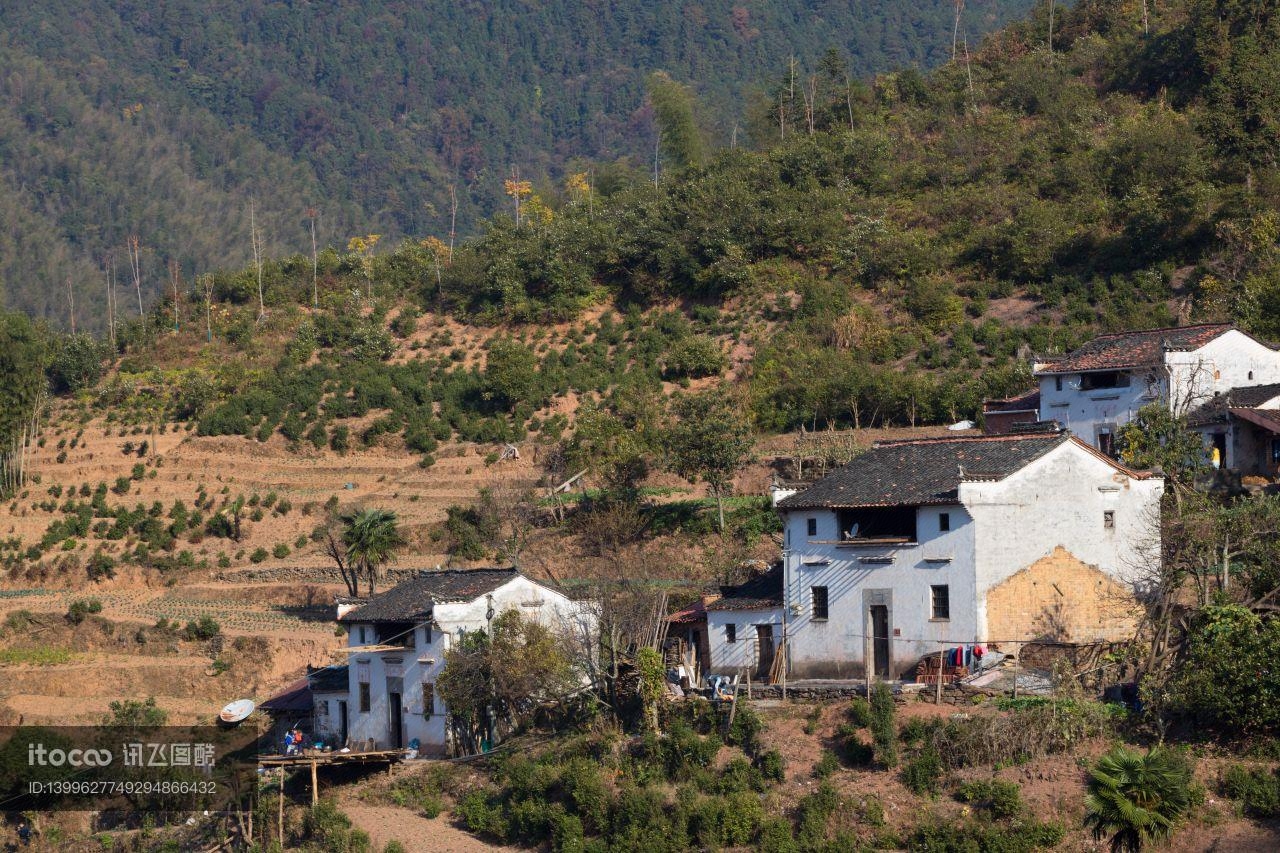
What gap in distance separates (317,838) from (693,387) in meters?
37.8

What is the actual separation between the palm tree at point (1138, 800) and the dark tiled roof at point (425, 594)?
17.1 m

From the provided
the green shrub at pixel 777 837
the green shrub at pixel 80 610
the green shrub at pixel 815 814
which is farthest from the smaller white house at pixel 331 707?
the green shrub at pixel 815 814

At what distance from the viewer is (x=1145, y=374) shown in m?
51.1

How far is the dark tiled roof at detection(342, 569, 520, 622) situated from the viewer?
44088mm

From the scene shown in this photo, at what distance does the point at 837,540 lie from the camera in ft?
133

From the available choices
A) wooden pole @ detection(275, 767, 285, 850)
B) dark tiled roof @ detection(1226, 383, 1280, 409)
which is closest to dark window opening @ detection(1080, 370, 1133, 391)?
dark tiled roof @ detection(1226, 383, 1280, 409)

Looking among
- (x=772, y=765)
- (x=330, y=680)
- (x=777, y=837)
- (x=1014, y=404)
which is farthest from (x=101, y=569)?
(x=777, y=837)

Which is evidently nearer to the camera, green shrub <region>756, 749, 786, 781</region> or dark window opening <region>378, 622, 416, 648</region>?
green shrub <region>756, 749, 786, 781</region>

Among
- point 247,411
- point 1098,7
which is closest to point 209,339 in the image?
point 247,411

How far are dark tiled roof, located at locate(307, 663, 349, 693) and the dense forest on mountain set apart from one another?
21465mm

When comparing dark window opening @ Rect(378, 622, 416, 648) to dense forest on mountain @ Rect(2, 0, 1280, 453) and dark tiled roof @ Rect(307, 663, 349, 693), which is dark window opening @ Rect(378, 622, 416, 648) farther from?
dense forest on mountain @ Rect(2, 0, 1280, 453)

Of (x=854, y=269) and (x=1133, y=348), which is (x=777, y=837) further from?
(x=854, y=269)

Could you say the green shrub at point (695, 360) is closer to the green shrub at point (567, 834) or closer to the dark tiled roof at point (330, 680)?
the dark tiled roof at point (330, 680)

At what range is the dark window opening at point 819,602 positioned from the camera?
134 feet
